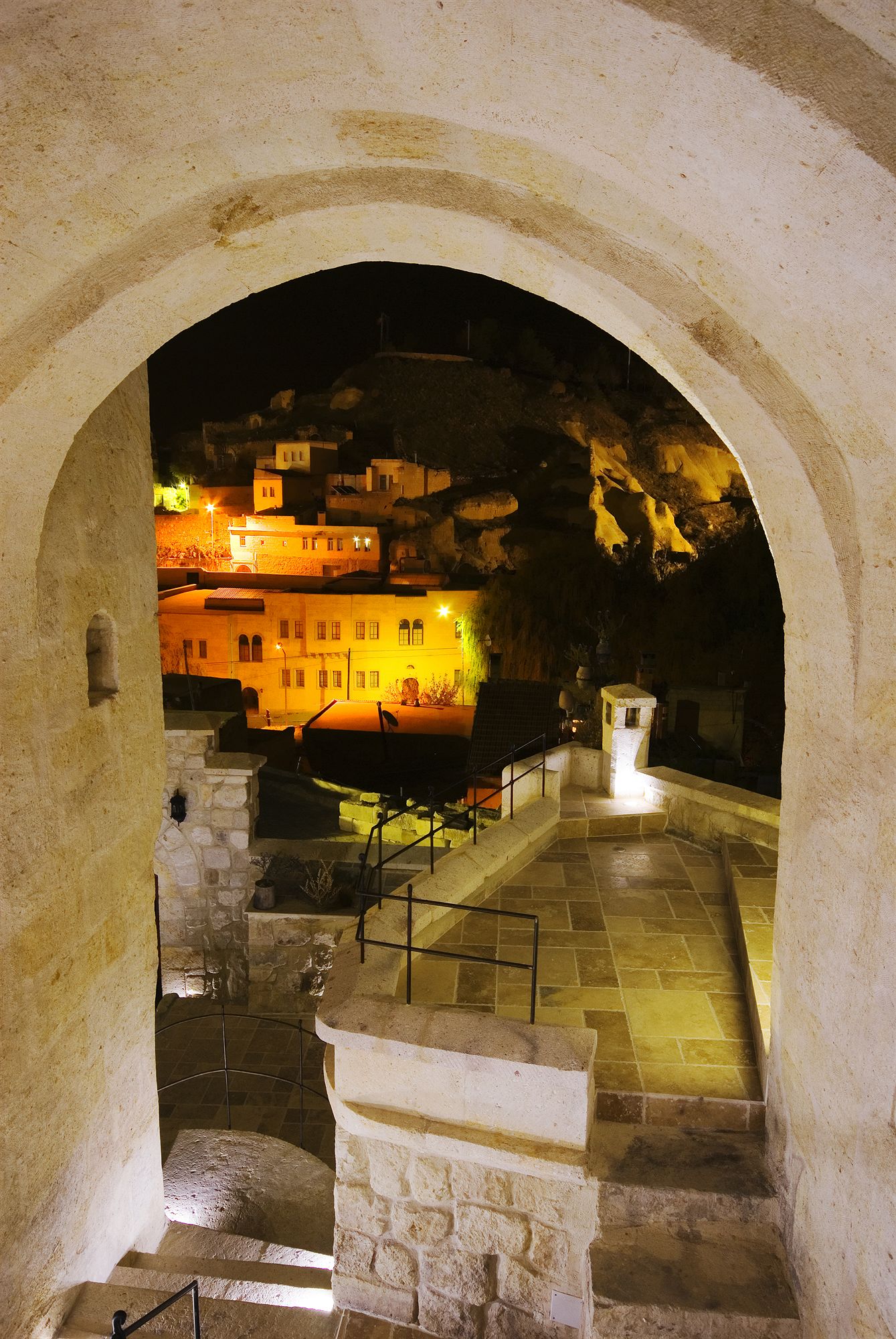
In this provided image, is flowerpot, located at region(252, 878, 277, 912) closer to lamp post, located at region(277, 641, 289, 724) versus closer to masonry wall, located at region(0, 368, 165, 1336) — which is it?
masonry wall, located at region(0, 368, 165, 1336)

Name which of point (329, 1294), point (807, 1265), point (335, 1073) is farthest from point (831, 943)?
point (329, 1294)

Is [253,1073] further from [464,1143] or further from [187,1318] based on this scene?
[464,1143]

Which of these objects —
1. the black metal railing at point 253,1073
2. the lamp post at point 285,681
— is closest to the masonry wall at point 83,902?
the black metal railing at point 253,1073

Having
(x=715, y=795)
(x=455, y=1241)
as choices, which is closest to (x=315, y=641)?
(x=715, y=795)

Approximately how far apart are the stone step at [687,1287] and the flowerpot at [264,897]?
283 inches

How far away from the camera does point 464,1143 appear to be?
12.9 feet

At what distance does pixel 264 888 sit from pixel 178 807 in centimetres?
156

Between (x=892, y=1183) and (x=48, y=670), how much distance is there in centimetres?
397

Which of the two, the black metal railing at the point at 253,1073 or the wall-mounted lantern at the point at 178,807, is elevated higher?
the wall-mounted lantern at the point at 178,807

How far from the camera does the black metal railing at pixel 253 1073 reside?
24.0 feet

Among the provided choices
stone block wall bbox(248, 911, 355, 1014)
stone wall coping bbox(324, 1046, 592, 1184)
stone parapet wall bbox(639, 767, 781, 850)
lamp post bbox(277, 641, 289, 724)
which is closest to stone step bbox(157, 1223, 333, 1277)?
stone wall coping bbox(324, 1046, 592, 1184)

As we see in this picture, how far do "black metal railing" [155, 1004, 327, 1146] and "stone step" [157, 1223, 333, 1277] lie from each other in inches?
53.4

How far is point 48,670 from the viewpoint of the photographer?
13.0 feet

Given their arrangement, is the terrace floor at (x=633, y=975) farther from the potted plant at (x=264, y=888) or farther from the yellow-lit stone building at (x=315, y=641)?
the yellow-lit stone building at (x=315, y=641)
